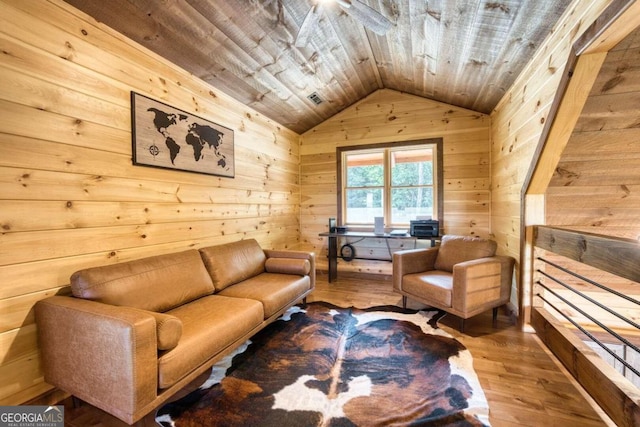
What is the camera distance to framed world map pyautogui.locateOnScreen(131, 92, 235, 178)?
6.63ft

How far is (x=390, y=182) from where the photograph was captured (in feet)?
13.4

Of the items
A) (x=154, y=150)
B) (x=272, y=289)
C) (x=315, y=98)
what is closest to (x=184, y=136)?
(x=154, y=150)

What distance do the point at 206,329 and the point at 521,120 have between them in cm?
316

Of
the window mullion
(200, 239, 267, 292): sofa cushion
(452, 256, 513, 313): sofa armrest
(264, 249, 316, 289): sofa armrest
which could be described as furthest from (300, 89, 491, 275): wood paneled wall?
(200, 239, 267, 292): sofa cushion

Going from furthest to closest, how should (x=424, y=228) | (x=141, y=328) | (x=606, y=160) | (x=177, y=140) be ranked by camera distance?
(x=424, y=228) < (x=177, y=140) < (x=606, y=160) < (x=141, y=328)

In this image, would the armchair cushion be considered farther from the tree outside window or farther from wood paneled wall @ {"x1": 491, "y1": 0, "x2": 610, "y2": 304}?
the tree outside window

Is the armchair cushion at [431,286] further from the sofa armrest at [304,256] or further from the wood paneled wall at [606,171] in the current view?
the wood paneled wall at [606,171]

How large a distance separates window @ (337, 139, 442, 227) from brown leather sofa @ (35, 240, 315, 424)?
235 cm

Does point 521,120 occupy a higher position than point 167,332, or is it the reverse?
point 521,120

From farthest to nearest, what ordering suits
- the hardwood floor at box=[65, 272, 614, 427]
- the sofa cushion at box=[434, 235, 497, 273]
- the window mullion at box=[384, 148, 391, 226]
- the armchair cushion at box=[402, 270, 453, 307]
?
the window mullion at box=[384, 148, 391, 226] → the sofa cushion at box=[434, 235, 497, 273] → the armchair cushion at box=[402, 270, 453, 307] → the hardwood floor at box=[65, 272, 614, 427]

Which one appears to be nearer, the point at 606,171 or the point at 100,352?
the point at 100,352

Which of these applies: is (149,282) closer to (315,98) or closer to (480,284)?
(480,284)

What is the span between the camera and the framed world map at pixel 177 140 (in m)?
2.02

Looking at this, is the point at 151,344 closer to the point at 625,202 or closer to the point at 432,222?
the point at 432,222
